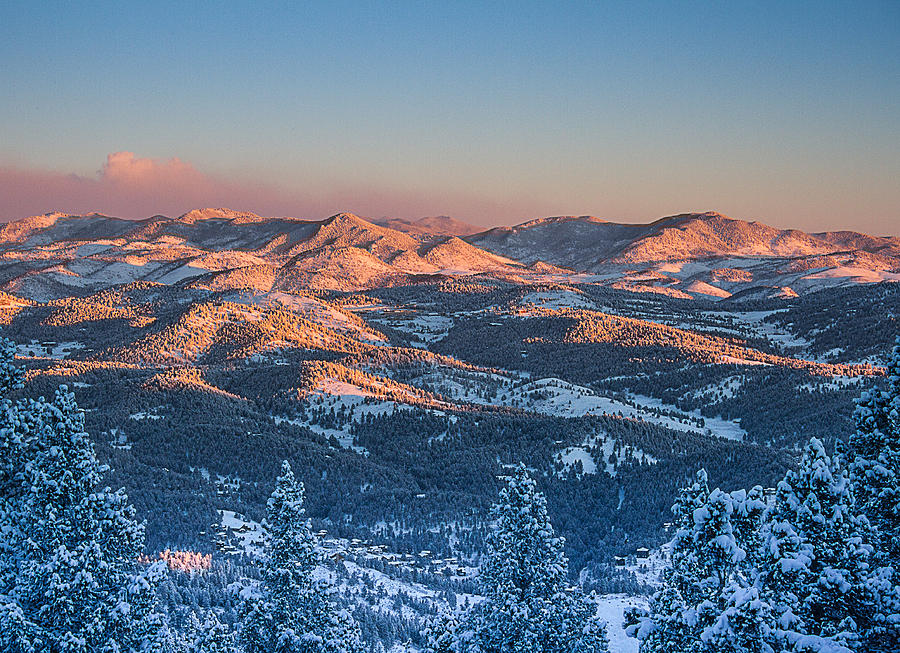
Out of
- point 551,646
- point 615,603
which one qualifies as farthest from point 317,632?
point 615,603

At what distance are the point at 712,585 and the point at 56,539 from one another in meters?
13.5

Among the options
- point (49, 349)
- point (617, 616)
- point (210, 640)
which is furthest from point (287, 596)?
point (49, 349)

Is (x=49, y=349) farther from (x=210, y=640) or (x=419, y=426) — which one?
(x=210, y=640)

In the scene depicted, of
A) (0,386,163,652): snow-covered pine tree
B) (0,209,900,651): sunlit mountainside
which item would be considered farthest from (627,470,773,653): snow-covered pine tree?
(0,209,900,651): sunlit mountainside

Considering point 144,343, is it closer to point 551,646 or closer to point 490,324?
point 490,324

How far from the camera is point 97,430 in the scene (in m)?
80.6

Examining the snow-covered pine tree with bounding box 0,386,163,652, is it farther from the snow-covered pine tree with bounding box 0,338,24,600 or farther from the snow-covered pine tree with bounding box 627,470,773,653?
the snow-covered pine tree with bounding box 627,470,773,653

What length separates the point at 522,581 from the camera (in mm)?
19281

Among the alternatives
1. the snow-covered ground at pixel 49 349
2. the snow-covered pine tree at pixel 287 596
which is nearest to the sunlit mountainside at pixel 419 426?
the snow-covered ground at pixel 49 349

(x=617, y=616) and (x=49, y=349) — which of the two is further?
(x=49, y=349)

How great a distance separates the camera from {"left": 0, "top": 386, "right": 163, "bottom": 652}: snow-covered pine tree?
1555 cm

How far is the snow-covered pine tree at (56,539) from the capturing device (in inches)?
612

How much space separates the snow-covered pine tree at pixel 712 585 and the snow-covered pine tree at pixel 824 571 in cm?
56

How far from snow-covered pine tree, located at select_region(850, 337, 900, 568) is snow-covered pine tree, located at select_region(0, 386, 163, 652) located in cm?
1527
